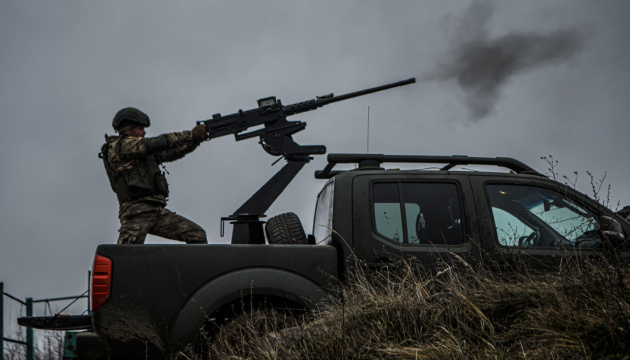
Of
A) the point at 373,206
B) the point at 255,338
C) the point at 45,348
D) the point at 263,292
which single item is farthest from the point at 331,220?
the point at 45,348

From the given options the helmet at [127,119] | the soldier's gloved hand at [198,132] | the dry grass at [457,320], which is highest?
the helmet at [127,119]

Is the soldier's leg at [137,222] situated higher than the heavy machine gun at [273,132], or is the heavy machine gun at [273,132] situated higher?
the heavy machine gun at [273,132]

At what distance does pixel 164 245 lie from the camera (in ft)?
12.9

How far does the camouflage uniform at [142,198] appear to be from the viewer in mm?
5086

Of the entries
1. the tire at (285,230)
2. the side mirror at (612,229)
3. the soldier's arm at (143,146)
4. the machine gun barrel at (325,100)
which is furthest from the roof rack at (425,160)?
the machine gun barrel at (325,100)

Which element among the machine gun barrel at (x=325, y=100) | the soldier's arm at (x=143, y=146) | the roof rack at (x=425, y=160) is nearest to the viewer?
the roof rack at (x=425, y=160)

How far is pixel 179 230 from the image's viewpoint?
16.9 feet

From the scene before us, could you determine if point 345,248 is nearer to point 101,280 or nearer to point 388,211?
point 388,211

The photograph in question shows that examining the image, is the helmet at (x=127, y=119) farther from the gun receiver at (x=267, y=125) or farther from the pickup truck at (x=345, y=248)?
the pickup truck at (x=345, y=248)

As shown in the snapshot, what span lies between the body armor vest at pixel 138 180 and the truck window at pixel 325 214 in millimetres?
1446

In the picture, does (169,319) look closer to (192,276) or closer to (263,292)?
(192,276)

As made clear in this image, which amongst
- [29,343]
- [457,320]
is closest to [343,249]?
[457,320]

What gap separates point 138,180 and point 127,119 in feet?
2.75

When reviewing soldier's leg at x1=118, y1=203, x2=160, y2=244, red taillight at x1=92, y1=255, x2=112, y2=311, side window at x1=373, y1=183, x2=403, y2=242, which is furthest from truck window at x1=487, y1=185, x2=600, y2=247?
soldier's leg at x1=118, y1=203, x2=160, y2=244
